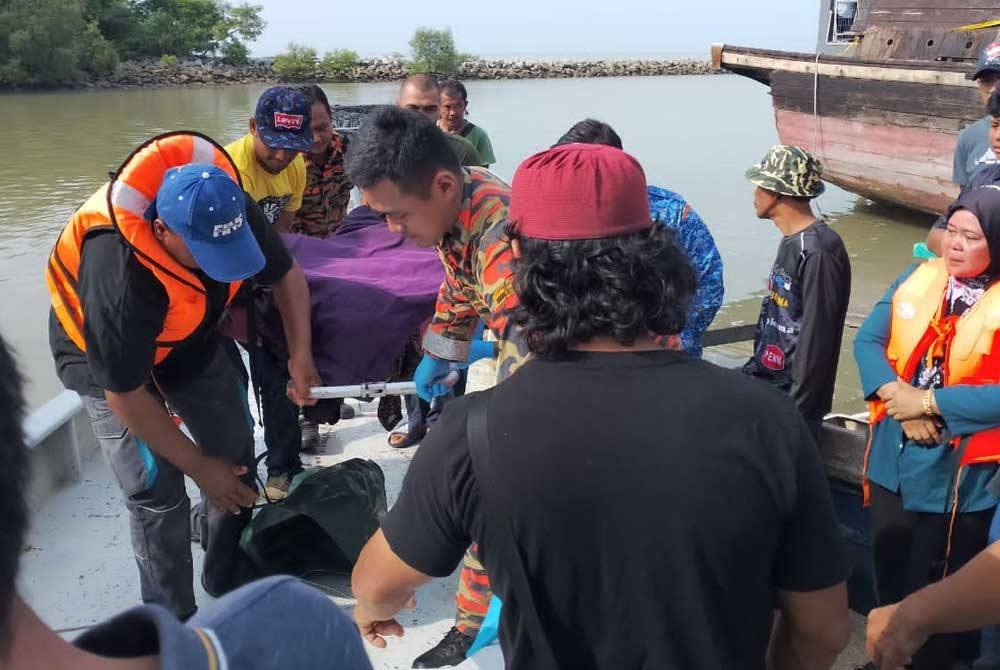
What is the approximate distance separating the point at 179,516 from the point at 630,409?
6.40 ft

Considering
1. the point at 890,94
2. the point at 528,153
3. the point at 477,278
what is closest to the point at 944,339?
the point at 477,278

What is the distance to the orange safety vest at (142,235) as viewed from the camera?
227 cm

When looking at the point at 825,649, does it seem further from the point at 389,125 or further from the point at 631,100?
the point at 631,100

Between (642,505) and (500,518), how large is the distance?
201mm

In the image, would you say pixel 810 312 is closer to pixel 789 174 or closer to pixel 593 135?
pixel 789 174

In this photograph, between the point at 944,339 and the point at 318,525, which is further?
the point at 318,525

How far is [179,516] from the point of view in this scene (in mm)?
2641

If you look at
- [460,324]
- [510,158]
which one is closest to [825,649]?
[460,324]

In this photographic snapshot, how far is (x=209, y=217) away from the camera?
7.31 feet

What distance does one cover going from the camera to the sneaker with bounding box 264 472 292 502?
11.1ft

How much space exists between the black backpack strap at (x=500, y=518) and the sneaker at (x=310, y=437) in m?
2.85

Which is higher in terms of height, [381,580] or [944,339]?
[944,339]

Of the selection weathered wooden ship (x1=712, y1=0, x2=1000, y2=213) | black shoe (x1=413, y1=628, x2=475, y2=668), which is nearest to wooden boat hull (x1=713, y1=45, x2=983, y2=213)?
weathered wooden ship (x1=712, y1=0, x2=1000, y2=213)

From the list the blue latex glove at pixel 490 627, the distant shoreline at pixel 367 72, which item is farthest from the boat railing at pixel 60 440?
the distant shoreline at pixel 367 72
